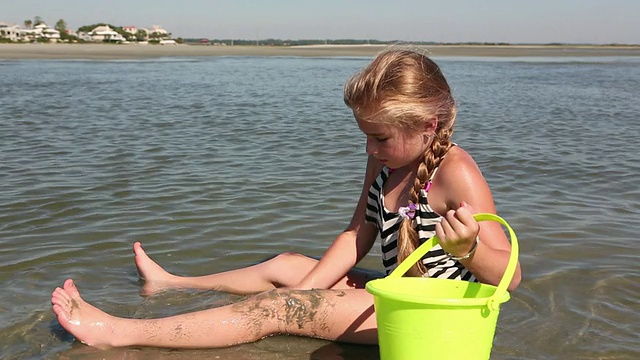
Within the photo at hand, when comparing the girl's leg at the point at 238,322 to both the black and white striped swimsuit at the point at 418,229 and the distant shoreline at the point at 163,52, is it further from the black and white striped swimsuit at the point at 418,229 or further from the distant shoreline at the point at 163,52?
the distant shoreline at the point at 163,52

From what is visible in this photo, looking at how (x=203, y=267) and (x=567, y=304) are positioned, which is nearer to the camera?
(x=567, y=304)

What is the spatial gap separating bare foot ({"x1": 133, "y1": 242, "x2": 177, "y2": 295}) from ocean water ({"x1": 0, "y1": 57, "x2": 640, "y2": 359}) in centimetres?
9

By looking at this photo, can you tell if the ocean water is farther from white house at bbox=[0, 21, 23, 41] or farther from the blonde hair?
white house at bbox=[0, 21, 23, 41]

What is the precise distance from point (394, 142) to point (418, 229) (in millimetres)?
397

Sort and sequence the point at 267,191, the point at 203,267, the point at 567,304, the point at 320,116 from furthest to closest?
the point at 320,116, the point at 267,191, the point at 203,267, the point at 567,304

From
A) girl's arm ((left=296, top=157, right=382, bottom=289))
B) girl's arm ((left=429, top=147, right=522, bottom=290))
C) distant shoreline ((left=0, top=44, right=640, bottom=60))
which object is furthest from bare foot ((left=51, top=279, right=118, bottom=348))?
distant shoreline ((left=0, top=44, right=640, bottom=60))

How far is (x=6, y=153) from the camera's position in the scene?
734 cm

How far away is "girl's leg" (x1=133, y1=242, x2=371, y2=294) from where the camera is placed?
354cm

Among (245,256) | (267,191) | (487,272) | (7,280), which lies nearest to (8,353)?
(7,280)

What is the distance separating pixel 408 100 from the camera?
278 cm

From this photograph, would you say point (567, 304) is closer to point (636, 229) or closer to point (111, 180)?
point (636, 229)

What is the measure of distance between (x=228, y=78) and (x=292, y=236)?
50.3ft

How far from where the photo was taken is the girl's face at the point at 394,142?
2.83 metres

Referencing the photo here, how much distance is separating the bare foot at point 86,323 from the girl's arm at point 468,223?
4.90 ft
